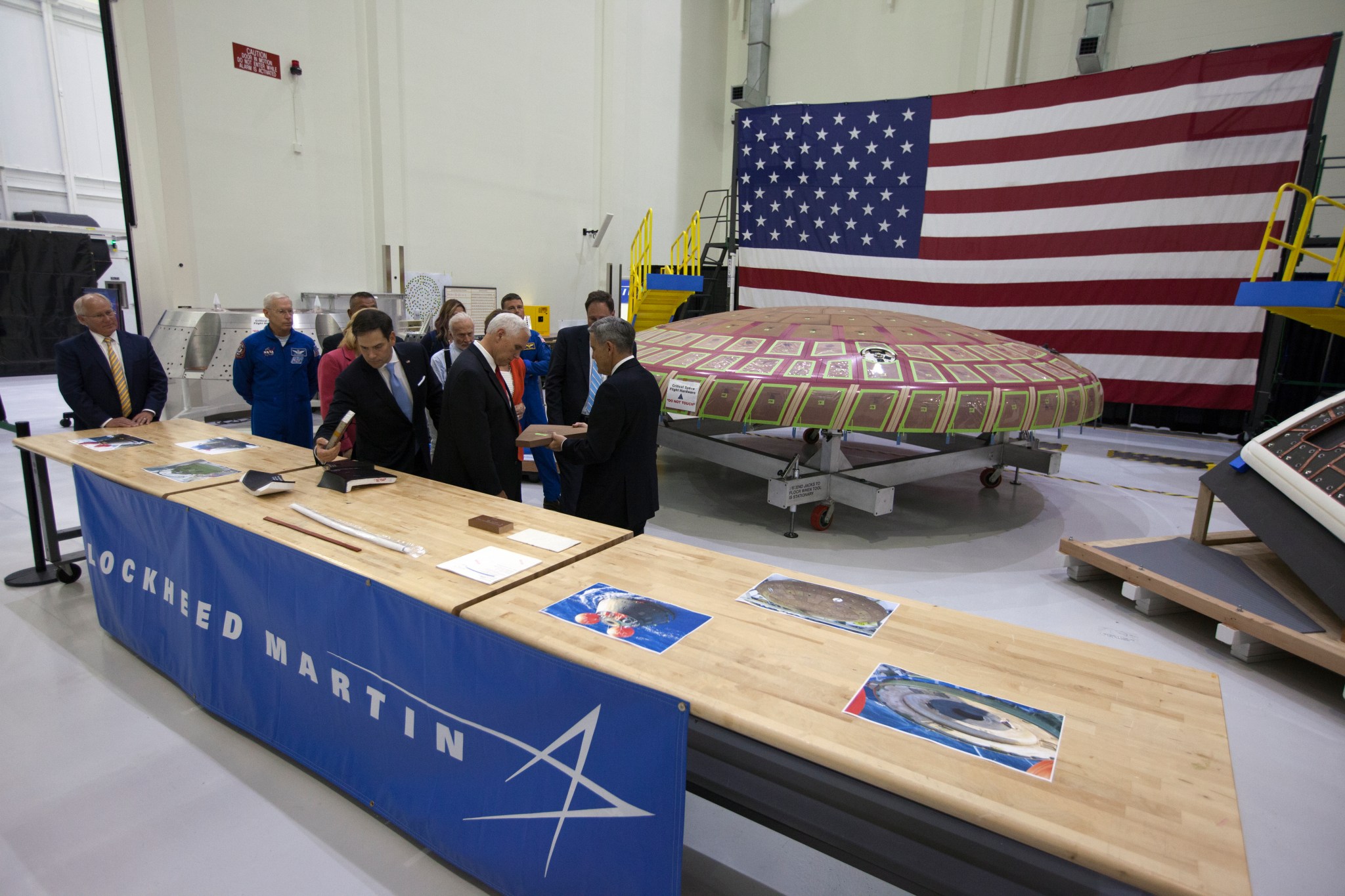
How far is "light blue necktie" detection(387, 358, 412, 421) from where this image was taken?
130 inches

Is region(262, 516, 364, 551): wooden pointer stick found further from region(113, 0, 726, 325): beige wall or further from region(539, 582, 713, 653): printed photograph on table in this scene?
region(113, 0, 726, 325): beige wall

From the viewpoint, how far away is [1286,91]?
743cm

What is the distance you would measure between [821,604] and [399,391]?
2345mm

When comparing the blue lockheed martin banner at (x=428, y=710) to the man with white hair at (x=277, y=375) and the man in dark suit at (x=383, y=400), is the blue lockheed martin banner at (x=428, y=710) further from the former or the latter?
the man with white hair at (x=277, y=375)

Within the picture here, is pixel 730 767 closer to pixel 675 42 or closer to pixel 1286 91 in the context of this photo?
pixel 1286 91

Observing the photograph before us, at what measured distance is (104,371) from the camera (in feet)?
13.0

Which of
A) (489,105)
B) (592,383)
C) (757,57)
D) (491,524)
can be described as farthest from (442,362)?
(757,57)

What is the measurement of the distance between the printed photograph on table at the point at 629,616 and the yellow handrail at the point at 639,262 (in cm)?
1000

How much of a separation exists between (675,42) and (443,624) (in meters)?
14.7

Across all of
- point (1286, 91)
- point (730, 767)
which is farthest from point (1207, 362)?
point (730, 767)

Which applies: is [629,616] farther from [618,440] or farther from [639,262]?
[639,262]

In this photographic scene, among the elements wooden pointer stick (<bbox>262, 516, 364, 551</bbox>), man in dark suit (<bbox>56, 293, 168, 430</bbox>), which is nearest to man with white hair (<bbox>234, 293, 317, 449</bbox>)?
man in dark suit (<bbox>56, 293, 168, 430</bbox>)

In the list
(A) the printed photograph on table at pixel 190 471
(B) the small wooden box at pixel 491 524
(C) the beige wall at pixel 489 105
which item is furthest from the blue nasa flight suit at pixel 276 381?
(C) the beige wall at pixel 489 105

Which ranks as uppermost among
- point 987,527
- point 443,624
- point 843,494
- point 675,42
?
point 675,42
